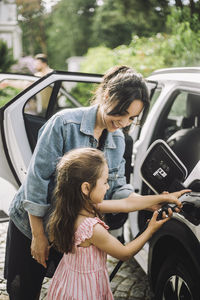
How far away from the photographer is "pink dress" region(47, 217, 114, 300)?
207 centimetres

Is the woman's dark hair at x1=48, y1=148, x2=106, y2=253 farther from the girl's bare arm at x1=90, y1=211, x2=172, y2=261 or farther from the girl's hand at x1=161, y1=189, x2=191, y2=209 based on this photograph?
the girl's hand at x1=161, y1=189, x2=191, y2=209

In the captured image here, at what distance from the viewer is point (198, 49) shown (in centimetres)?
879

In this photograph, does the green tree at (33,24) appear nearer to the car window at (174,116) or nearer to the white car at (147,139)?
the car window at (174,116)

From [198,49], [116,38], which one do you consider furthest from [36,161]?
[116,38]

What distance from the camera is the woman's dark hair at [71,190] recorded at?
1990 mm

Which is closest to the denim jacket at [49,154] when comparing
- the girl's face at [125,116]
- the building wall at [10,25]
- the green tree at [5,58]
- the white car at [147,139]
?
the girl's face at [125,116]

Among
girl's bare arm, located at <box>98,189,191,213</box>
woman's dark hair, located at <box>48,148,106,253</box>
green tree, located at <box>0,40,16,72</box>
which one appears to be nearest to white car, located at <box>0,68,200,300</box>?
girl's bare arm, located at <box>98,189,191,213</box>

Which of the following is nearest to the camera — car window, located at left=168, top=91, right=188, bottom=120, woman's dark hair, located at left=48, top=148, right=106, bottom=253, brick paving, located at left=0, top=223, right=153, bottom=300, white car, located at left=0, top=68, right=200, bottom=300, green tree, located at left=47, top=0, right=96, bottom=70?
woman's dark hair, located at left=48, top=148, right=106, bottom=253

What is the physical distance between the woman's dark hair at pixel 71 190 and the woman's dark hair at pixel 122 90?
0.83 ft

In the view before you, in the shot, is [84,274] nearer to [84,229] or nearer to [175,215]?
[84,229]

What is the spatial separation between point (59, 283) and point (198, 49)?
7.55 metres

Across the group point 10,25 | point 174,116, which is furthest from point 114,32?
point 174,116

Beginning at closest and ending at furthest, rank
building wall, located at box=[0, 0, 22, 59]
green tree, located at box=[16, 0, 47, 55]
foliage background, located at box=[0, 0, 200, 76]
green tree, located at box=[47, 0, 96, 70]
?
foliage background, located at box=[0, 0, 200, 76] → building wall, located at box=[0, 0, 22, 59] → green tree, located at box=[16, 0, 47, 55] → green tree, located at box=[47, 0, 96, 70]

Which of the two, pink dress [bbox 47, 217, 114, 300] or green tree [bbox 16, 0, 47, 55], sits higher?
green tree [bbox 16, 0, 47, 55]
